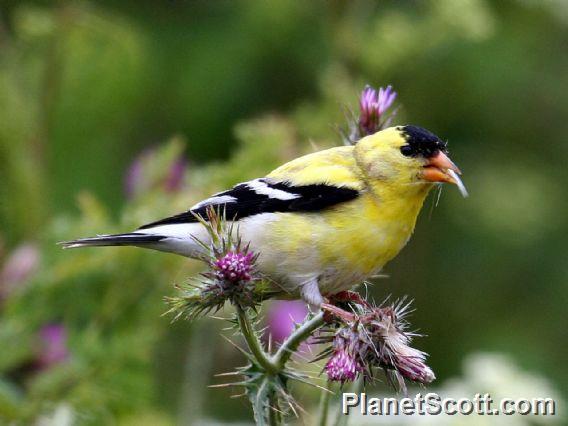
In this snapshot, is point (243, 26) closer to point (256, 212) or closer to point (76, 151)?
Result: point (76, 151)

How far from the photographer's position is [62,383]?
2.40m

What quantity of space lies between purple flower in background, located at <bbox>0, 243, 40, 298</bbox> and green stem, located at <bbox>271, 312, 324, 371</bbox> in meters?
Answer: 1.02

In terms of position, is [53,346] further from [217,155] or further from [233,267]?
[217,155]

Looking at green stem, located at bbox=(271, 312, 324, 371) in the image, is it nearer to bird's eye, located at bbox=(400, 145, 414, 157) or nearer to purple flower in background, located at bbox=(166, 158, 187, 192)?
bird's eye, located at bbox=(400, 145, 414, 157)

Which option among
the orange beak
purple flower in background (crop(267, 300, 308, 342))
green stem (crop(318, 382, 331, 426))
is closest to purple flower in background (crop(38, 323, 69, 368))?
purple flower in background (crop(267, 300, 308, 342))

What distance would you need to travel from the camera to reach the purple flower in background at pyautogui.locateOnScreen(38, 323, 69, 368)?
8.82ft

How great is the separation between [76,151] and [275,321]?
1423 mm

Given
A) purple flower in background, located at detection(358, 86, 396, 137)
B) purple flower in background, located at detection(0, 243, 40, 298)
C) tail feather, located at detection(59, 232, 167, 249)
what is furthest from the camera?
purple flower in background, located at detection(0, 243, 40, 298)

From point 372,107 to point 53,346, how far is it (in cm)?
118

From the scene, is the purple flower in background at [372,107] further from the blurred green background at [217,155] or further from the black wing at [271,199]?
the blurred green background at [217,155]

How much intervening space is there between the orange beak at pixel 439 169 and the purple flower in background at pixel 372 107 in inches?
6.3

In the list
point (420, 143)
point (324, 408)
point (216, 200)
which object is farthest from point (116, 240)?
point (420, 143)

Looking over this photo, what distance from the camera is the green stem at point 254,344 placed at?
177 centimetres

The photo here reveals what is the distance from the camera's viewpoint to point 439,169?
2.14m
